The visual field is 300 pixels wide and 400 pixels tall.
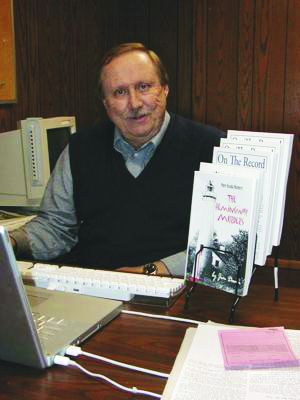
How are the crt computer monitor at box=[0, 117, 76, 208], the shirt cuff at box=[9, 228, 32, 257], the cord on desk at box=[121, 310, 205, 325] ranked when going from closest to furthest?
the cord on desk at box=[121, 310, 205, 325], the shirt cuff at box=[9, 228, 32, 257], the crt computer monitor at box=[0, 117, 76, 208]

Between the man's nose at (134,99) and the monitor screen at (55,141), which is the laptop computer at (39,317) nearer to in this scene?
the man's nose at (134,99)

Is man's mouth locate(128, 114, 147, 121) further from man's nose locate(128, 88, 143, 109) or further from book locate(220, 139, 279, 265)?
book locate(220, 139, 279, 265)

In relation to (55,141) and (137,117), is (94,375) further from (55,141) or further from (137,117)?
(55,141)

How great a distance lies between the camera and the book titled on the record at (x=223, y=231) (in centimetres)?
104

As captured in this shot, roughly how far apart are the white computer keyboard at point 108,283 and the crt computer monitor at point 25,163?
1.05m

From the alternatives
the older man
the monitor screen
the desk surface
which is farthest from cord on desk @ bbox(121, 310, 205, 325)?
the monitor screen

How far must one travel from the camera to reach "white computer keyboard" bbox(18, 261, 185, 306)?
3.72ft

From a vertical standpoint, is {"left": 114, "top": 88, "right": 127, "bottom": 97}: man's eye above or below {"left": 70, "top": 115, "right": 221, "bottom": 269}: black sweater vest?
above

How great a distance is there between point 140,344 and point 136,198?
0.87 meters

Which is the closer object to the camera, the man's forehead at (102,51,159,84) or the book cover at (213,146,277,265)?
the book cover at (213,146,277,265)

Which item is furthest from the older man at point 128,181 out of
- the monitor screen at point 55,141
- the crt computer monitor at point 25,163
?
the monitor screen at point 55,141

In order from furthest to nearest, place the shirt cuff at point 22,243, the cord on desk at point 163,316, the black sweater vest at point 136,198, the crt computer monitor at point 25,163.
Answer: the crt computer monitor at point 25,163, the black sweater vest at point 136,198, the shirt cuff at point 22,243, the cord on desk at point 163,316

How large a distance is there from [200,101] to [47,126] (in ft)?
4.66

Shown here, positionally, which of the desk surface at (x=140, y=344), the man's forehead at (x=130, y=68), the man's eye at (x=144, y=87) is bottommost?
the desk surface at (x=140, y=344)
